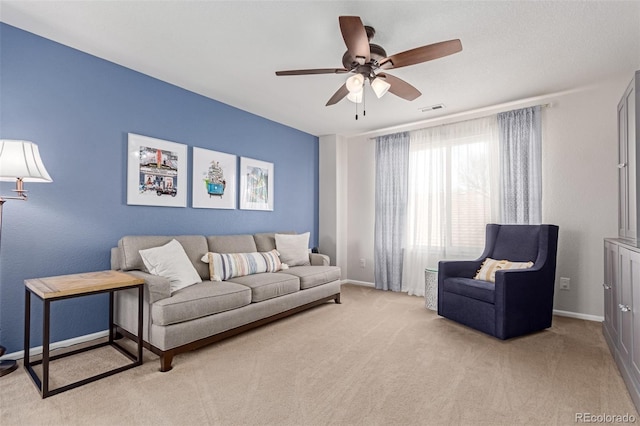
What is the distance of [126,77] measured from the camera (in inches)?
122

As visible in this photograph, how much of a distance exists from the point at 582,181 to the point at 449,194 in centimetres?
144

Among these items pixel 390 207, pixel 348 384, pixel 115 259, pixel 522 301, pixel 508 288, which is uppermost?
pixel 390 207

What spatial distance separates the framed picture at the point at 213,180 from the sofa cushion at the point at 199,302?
1.19 meters

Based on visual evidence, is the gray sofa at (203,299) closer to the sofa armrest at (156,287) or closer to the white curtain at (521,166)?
the sofa armrest at (156,287)

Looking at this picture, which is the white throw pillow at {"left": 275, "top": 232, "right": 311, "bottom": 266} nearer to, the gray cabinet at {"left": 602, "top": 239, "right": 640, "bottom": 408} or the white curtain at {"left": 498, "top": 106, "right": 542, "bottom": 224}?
the white curtain at {"left": 498, "top": 106, "right": 542, "bottom": 224}

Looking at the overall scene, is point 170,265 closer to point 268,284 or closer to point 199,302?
point 199,302

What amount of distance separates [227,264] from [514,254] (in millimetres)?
3075

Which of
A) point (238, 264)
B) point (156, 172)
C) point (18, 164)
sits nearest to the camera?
point (18, 164)

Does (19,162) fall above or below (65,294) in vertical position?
above

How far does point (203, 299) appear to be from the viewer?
8.51 feet

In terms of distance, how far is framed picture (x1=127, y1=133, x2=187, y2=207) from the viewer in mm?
3137

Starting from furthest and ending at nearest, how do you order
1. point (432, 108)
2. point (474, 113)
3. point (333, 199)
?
point (333, 199) → point (474, 113) → point (432, 108)

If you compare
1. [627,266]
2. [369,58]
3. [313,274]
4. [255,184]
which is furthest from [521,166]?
[255,184]

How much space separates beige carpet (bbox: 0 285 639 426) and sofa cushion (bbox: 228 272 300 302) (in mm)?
368
